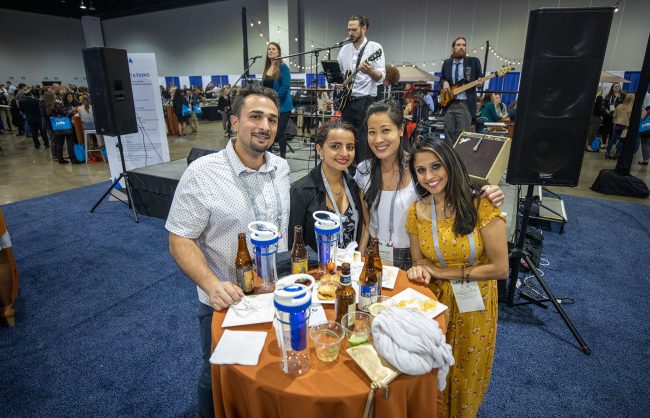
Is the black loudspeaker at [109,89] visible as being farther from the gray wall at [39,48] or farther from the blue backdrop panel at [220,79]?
the gray wall at [39,48]

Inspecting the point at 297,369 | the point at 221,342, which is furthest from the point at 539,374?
the point at 221,342

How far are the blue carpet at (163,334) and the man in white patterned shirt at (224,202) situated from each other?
0.92 meters

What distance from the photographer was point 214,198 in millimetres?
1573

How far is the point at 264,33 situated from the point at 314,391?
16.2 meters

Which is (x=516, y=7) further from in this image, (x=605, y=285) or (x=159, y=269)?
(x=159, y=269)

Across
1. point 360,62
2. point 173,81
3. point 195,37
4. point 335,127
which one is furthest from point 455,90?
point 173,81

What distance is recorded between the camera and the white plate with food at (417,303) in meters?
1.33

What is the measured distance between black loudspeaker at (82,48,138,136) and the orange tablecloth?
4.46m

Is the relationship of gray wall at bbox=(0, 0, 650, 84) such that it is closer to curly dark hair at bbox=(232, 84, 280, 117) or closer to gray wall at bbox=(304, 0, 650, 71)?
gray wall at bbox=(304, 0, 650, 71)

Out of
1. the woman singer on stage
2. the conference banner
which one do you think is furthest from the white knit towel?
the conference banner

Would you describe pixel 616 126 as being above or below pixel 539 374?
above

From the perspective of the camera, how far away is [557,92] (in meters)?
2.25

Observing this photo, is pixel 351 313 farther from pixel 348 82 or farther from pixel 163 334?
pixel 348 82

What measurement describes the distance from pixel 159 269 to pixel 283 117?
2936 millimetres
